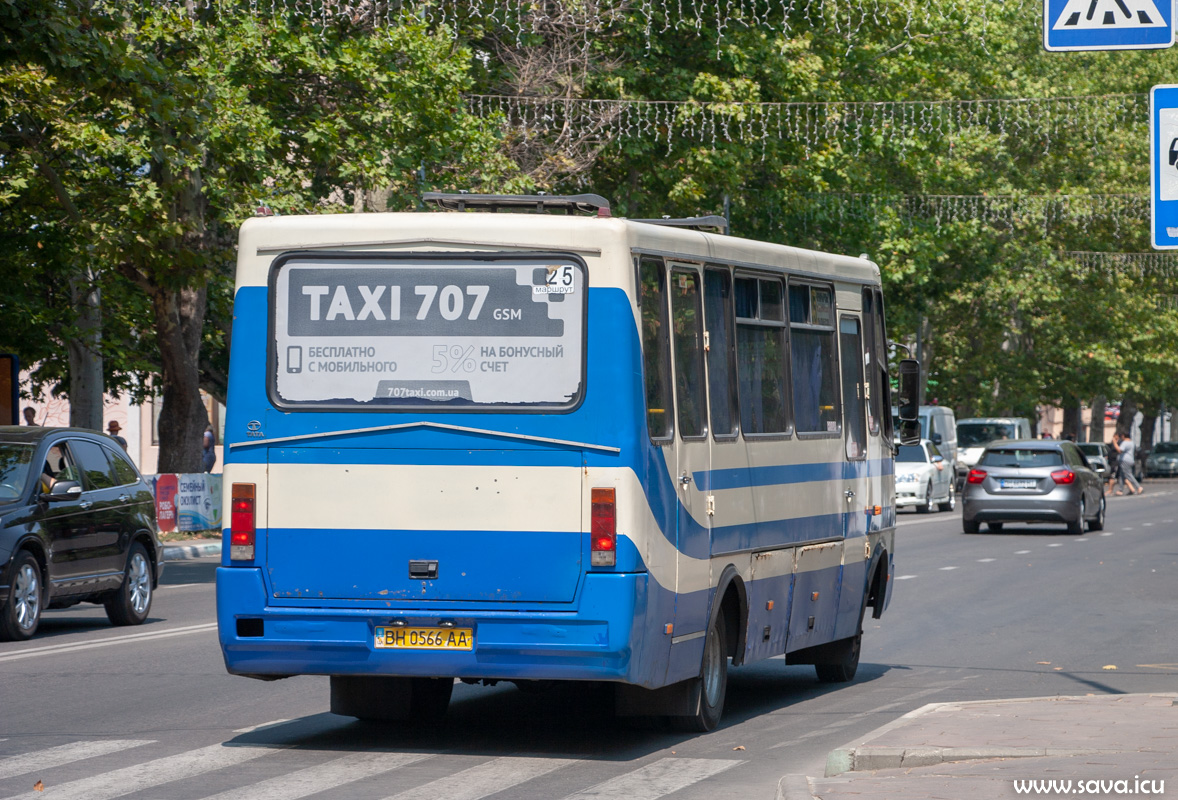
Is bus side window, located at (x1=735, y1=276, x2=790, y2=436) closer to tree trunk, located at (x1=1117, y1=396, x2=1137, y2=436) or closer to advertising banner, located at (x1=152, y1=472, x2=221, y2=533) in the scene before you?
advertising banner, located at (x1=152, y1=472, x2=221, y2=533)

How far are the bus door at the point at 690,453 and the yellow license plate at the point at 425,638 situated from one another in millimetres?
1129

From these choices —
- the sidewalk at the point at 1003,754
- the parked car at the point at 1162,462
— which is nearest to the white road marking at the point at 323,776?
the sidewalk at the point at 1003,754

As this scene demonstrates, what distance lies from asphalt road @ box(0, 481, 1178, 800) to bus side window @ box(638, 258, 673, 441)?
1.72 meters

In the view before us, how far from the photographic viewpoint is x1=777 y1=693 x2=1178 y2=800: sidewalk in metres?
7.59

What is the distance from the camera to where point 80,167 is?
971 inches

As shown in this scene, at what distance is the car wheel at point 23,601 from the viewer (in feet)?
48.2

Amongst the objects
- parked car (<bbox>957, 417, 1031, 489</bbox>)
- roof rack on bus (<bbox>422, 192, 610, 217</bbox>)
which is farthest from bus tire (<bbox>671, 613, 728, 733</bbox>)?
parked car (<bbox>957, 417, 1031, 489</bbox>)

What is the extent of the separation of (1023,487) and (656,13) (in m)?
11.8

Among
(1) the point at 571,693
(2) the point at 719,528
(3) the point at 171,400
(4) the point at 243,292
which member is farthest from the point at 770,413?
(3) the point at 171,400

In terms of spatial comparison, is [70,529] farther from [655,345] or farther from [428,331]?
[655,345]

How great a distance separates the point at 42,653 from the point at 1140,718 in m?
8.28

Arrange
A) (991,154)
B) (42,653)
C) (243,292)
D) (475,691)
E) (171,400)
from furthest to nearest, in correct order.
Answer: (991,154) < (171,400) < (42,653) < (475,691) < (243,292)

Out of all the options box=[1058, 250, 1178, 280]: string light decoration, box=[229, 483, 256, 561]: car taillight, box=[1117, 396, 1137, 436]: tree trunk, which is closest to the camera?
box=[229, 483, 256, 561]: car taillight

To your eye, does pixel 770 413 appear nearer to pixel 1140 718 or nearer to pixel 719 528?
pixel 719 528
